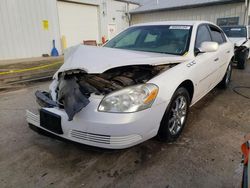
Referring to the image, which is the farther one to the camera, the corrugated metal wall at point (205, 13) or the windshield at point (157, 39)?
the corrugated metal wall at point (205, 13)

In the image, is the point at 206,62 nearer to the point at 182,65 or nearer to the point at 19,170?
the point at 182,65

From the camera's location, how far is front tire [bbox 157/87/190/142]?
2.42 metres

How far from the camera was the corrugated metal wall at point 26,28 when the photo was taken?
9875 mm

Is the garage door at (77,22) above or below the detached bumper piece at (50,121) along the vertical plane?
above

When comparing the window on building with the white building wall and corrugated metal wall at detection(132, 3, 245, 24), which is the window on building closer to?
corrugated metal wall at detection(132, 3, 245, 24)

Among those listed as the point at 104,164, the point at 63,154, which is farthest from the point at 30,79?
the point at 104,164

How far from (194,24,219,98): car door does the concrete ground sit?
0.61 m

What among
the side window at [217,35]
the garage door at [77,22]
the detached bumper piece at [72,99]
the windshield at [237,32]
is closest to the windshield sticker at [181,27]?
the side window at [217,35]

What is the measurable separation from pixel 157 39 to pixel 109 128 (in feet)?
6.57

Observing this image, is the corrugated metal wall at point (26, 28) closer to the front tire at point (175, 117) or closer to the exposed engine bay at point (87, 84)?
the exposed engine bay at point (87, 84)

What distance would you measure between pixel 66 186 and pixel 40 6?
11.4 meters

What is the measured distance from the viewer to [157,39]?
339 centimetres

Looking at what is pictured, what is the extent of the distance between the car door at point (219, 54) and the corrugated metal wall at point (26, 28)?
9.56 m

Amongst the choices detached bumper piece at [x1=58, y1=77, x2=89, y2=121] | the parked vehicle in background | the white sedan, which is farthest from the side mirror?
the parked vehicle in background
